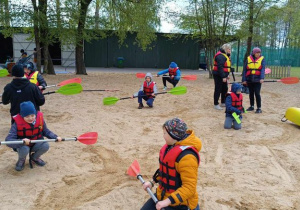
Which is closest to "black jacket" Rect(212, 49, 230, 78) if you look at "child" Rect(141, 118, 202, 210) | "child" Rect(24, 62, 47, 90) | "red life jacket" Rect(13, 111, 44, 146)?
"child" Rect(24, 62, 47, 90)

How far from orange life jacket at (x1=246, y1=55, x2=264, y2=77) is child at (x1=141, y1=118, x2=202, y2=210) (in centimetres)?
529

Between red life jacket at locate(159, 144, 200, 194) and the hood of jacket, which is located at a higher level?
the hood of jacket

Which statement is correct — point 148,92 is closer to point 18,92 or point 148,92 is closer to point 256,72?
point 256,72

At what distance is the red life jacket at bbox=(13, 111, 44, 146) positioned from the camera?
370 cm

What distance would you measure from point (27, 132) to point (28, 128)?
0.18 feet

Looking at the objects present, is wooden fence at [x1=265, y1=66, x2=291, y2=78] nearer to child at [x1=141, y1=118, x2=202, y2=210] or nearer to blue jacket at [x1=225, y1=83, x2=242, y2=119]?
blue jacket at [x1=225, y1=83, x2=242, y2=119]

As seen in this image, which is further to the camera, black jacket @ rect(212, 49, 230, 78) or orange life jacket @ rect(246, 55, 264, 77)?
black jacket @ rect(212, 49, 230, 78)

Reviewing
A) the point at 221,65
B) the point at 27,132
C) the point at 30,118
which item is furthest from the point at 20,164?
the point at 221,65

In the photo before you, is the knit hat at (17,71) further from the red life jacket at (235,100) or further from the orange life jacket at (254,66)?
the orange life jacket at (254,66)

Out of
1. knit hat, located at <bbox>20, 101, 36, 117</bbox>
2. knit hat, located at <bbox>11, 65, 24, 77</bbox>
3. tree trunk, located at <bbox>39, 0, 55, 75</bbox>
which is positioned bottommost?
knit hat, located at <bbox>20, 101, 36, 117</bbox>

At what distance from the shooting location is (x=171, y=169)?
7.96ft

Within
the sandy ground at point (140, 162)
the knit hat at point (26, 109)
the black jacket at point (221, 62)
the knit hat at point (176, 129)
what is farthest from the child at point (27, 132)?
the black jacket at point (221, 62)

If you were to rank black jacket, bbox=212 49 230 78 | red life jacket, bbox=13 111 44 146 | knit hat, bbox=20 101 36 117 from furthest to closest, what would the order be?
black jacket, bbox=212 49 230 78
red life jacket, bbox=13 111 44 146
knit hat, bbox=20 101 36 117

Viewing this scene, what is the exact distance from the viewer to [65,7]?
472 inches
